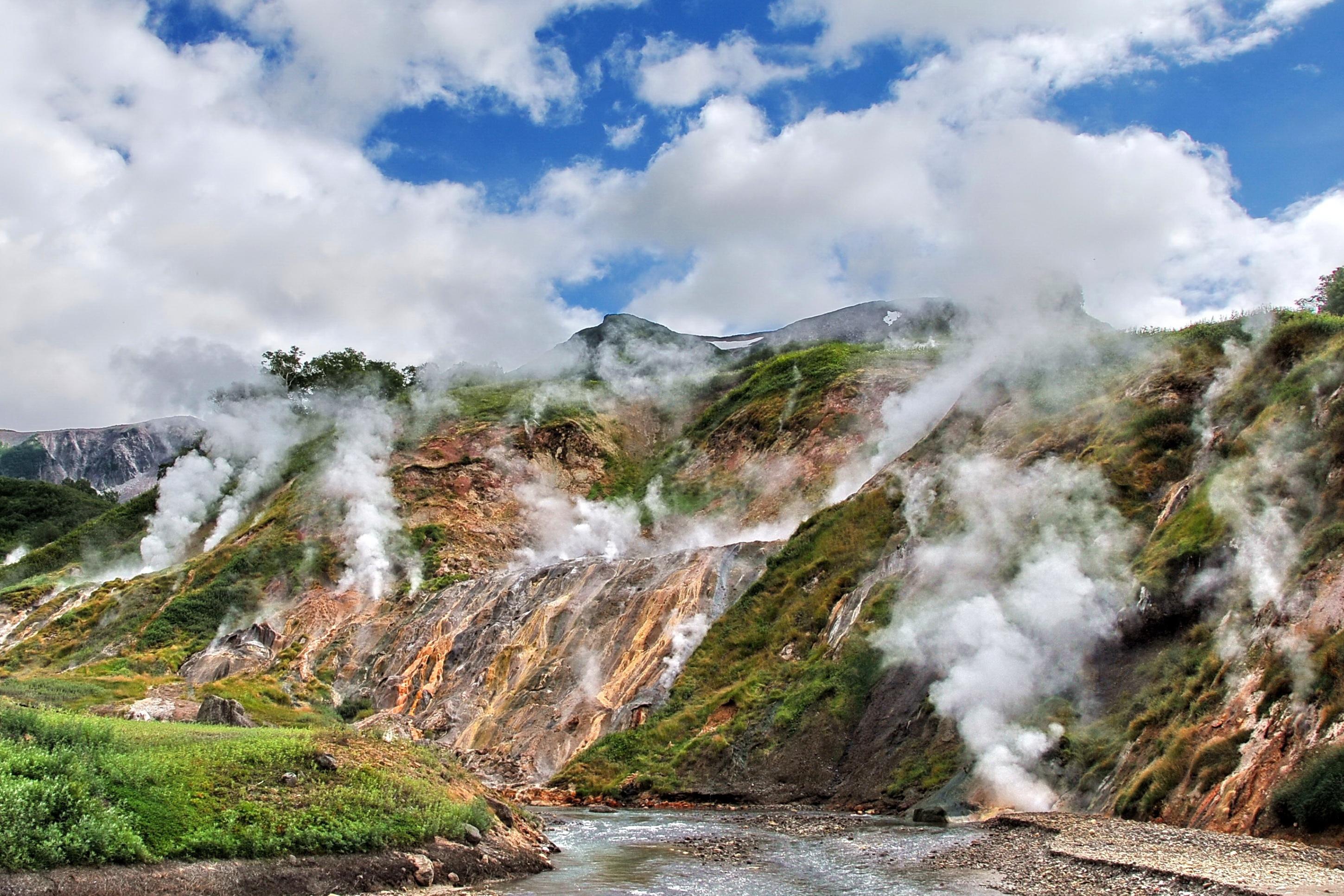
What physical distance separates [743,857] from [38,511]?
109736 millimetres

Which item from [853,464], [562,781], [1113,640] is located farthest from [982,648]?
[853,464]

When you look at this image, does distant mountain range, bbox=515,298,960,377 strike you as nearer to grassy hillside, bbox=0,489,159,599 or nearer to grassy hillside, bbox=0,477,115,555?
grassy hillside, bbox=0,489,159,599

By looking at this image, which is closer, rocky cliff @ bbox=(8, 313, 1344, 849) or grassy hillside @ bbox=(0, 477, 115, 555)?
rocky cliff @ bbox=(8, 313, 1344, 849)

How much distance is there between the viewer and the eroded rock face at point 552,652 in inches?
1515

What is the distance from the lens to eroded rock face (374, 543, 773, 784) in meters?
38.5

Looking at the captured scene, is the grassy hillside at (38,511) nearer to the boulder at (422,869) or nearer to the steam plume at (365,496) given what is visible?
the steam plume at (365,496)

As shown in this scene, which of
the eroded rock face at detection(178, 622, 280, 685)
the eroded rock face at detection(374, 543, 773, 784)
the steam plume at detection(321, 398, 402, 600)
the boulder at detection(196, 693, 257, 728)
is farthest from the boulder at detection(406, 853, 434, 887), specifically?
the steam plume at detection(321, 398, 402, 600)

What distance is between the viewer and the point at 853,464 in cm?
6000

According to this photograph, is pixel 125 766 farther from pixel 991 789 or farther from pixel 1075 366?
pixel 1075 366

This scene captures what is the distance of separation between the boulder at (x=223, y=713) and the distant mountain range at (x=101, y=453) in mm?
170465

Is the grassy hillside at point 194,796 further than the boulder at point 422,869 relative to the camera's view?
No

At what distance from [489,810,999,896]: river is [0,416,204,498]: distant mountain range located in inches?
7029

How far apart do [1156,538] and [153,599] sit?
191ft

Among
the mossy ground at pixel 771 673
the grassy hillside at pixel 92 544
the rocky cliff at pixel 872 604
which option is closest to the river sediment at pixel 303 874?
the rocky cliff at pixel 872 604
